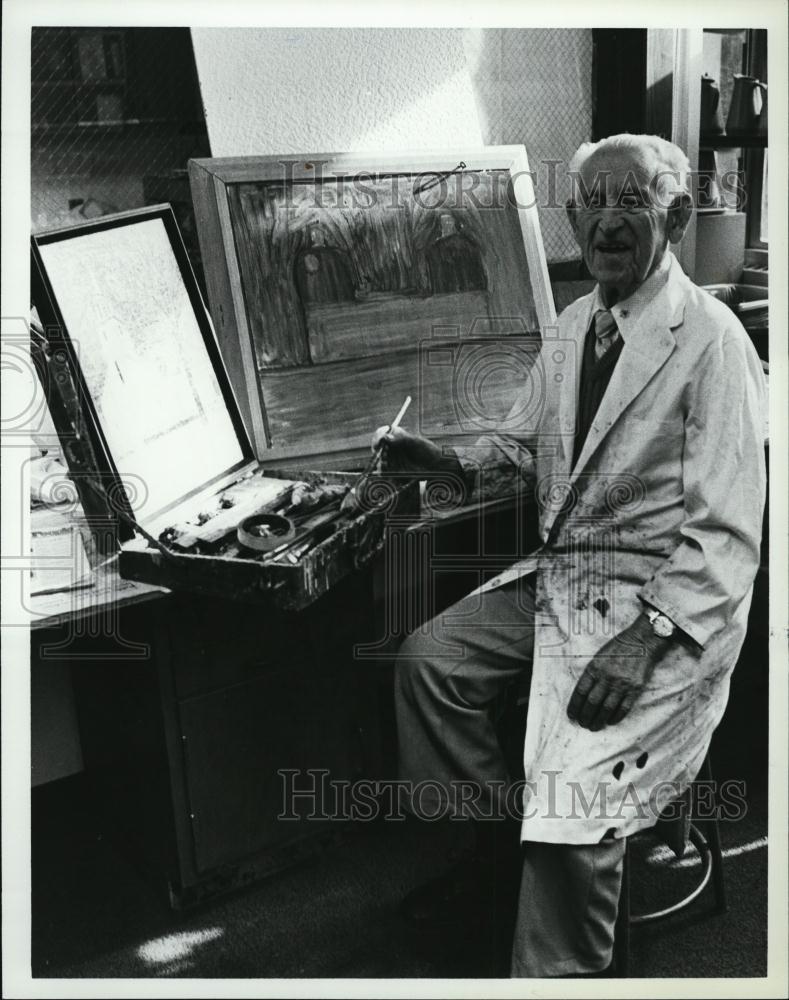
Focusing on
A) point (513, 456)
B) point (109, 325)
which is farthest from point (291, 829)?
point (109, 325)

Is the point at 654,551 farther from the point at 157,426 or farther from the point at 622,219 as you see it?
the point at 157,426

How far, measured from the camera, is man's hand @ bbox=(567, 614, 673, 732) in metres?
1.94

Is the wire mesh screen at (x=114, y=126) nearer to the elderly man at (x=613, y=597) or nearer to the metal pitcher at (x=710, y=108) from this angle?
the elderly man at (x=613, y=597)

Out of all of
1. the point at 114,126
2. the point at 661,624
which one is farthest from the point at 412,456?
the point at 114,126

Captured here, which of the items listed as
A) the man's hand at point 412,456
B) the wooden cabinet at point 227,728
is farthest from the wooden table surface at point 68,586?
the man's hand at point 412,456

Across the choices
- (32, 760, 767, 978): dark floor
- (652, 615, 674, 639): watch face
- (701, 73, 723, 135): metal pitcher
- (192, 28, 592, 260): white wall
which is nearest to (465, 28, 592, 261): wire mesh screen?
(192, 28, 592, 260): white wall

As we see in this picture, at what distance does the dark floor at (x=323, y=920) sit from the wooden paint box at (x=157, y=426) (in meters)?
0.61

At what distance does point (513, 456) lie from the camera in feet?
7.30

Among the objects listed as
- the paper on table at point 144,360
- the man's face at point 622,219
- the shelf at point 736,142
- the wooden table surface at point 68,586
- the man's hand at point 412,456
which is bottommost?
the wooden table surface at point 68,586

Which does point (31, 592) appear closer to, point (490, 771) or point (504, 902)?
point (490, 771)

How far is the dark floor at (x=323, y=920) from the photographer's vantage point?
2.17 metres

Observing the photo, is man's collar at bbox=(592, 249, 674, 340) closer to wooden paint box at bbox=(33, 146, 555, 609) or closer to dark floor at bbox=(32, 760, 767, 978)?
wooden paint box at bbox=(33, 146, 555, 609)

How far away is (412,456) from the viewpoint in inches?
87.8

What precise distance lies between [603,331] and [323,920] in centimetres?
135
